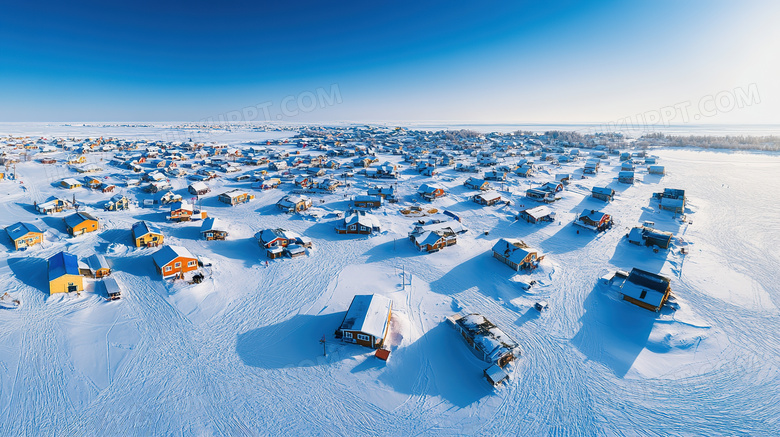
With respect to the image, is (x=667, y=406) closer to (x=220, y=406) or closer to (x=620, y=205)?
(x=220, y=406)

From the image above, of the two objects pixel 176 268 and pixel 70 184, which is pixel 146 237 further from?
pixel 70 184

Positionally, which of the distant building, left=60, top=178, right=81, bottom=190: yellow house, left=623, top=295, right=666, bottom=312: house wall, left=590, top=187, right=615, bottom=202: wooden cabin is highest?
left=60, top=178, right=81, bottom=190: yellow house

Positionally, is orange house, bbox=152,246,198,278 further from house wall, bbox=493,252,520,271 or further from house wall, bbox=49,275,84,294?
house wall, bbox=493,252,520,271

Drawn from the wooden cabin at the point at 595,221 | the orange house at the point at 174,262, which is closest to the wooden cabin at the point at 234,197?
the orange house at the point at 174,262

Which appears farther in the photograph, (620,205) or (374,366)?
(620,205)

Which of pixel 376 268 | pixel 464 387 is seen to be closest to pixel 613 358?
pixel 464 387

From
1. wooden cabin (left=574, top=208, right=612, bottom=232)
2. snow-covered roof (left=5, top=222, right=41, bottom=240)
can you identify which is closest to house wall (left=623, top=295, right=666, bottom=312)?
wooden cabin (left=574, top=208, right=612, bottom=232)
